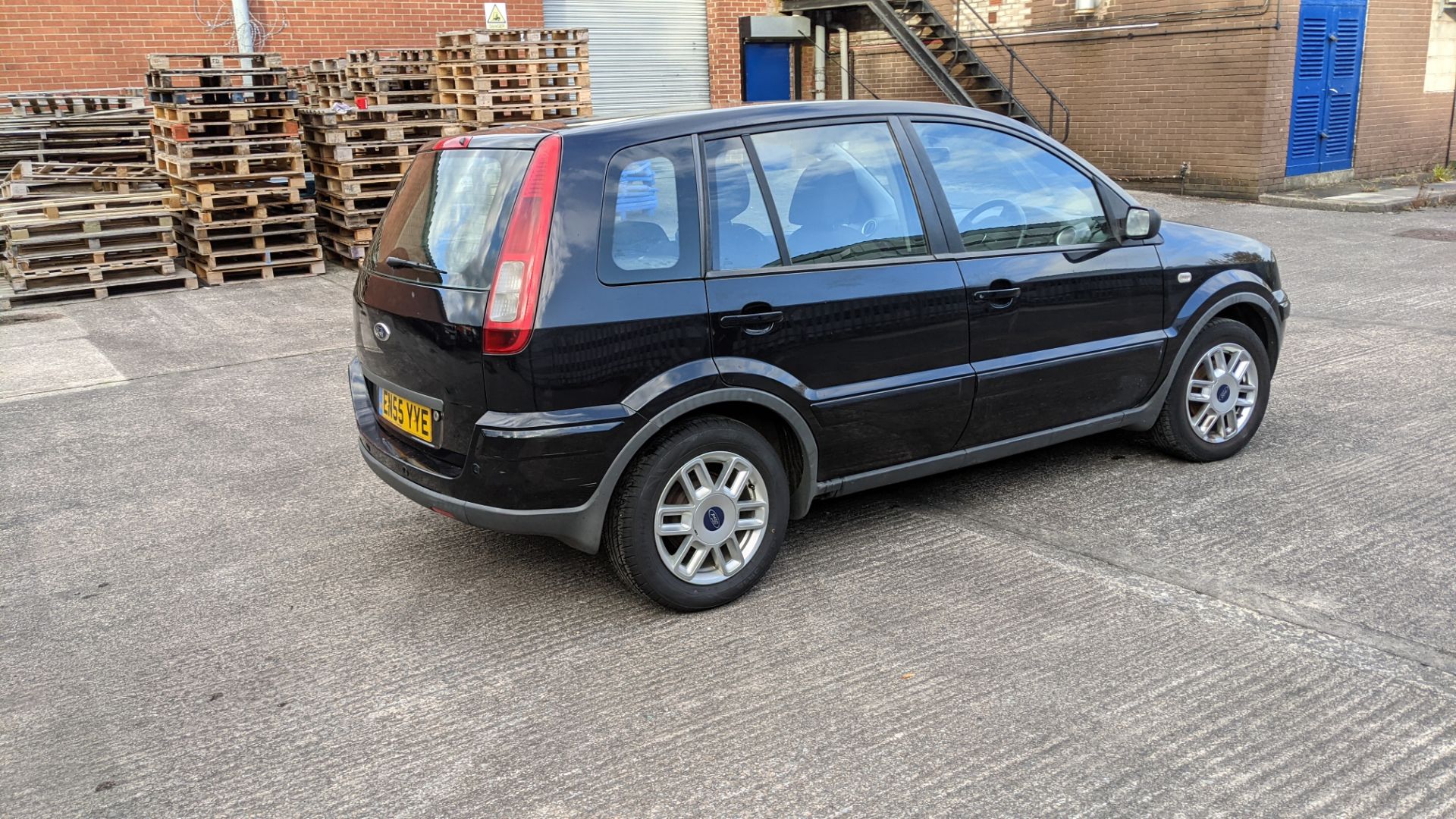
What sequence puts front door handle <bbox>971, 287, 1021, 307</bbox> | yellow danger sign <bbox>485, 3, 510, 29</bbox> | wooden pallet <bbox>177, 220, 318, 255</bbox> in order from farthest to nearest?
yellow danger sign <bbox>485, 3, 510, 29</bbox>
wooden pallet <bbox>177, 220, 318, 255</bbox>
front door handle <bbox>971, 287, 1021, 307</bbox>

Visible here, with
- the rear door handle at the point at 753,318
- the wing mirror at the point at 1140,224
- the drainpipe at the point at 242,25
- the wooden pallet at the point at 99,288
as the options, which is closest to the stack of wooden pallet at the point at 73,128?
the drainpipe at the point at 242,25

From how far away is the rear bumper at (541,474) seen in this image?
12.1ft

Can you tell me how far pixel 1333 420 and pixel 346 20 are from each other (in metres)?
13.3

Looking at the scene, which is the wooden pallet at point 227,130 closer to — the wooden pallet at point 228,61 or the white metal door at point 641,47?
the wooden pallet at point 228,61

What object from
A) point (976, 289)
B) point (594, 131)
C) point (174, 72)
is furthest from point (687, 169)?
point (174, 72)

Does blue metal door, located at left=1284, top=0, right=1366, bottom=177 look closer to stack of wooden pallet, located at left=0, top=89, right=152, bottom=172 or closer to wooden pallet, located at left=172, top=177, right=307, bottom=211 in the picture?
wooden pallet, located at left=172, top=177, right=307, bottom=211

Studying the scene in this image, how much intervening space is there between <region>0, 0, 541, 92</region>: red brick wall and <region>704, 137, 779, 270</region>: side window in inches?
490

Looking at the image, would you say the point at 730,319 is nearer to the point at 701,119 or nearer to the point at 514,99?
the point at 701,119

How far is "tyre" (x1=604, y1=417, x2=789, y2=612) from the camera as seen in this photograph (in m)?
3.86

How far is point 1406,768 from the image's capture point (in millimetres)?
3000

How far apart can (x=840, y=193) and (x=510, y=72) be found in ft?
27.0

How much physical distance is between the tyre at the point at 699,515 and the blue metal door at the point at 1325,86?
14345 mm

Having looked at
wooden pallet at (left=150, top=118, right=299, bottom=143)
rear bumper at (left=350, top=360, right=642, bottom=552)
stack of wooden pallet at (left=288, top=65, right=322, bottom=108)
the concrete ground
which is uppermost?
stack of wooden pallet at (left=288, top=65, right=322, bottom=108)

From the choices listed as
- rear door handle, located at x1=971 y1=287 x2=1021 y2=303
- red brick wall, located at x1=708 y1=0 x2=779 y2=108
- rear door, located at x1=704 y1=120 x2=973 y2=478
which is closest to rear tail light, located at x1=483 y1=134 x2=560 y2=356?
rear door, located at x1=704 y1=120 x2=973 y2=478
